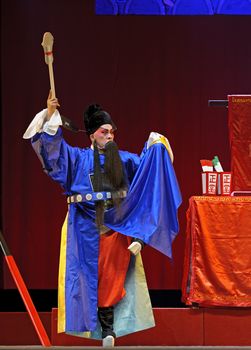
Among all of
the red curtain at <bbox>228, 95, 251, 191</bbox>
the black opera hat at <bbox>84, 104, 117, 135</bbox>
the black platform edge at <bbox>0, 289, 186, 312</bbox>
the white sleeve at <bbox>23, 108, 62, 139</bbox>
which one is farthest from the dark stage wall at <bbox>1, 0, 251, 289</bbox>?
the white sleeve at <bbox>23, 108, 62, 139</bbox>

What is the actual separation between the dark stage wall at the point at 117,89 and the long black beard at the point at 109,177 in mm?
1891

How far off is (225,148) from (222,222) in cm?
166

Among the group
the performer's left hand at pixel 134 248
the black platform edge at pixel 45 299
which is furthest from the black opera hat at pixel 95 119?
the black platform edge at pixel 45 299

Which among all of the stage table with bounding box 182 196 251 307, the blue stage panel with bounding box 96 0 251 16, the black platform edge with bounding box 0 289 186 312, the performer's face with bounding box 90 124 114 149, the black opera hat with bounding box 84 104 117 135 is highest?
the blue stage panel with bounding box 96 0 251 16

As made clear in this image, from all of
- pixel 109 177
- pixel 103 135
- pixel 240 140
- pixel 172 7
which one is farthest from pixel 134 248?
pixel 172 7

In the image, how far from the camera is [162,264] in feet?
17.1

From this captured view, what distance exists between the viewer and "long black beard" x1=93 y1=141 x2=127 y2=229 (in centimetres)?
330

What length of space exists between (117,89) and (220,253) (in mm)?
2009

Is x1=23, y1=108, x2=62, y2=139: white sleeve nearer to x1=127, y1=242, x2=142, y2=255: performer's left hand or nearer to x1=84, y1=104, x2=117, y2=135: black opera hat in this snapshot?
x1=84, y1=104, x2=117, y2=135: black opera hat

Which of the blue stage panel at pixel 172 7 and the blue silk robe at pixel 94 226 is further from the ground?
the blue stage panel at pixel 172 7

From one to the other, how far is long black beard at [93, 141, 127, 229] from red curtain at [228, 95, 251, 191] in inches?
28.2

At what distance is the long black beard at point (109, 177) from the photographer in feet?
10.8

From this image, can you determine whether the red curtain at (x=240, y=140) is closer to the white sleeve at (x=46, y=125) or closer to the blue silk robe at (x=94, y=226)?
the blue silk robe at (x=94, y=226)

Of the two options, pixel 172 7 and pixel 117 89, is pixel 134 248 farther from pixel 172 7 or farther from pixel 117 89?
pixel 172 7
